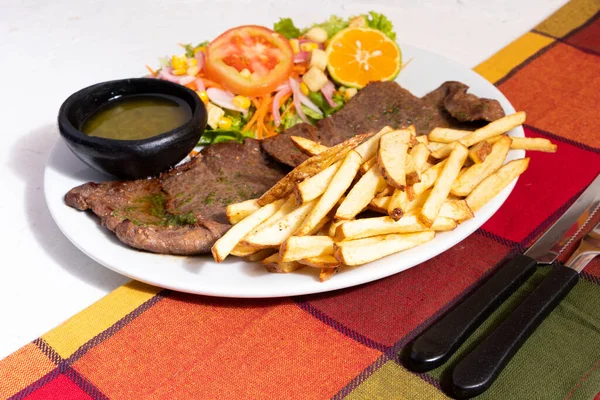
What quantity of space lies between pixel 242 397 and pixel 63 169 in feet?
6.75

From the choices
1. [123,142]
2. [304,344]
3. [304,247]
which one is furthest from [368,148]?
[123,142]

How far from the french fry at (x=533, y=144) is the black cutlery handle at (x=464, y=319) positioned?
2.99 ft

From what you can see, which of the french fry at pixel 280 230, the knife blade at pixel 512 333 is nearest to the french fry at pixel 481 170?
the knife blade at pixel 512 333

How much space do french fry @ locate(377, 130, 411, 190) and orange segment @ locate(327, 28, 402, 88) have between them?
178 centimetres

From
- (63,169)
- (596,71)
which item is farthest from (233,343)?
(596,71)

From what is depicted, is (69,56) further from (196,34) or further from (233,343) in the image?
(233,343)

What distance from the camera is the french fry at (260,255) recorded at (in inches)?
138

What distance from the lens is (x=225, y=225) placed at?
141 inches

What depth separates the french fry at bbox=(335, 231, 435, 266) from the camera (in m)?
3.15

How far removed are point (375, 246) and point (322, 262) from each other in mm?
271

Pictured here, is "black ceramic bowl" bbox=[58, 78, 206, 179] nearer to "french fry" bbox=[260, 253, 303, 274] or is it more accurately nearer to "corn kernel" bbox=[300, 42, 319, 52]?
"french fry" bbox=[260, 253, 303, 274]

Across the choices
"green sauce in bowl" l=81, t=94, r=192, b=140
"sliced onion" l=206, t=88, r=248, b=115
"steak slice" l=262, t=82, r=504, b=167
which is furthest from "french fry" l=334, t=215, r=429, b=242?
"sliced onion" l=206, t=88, r=248, b=115

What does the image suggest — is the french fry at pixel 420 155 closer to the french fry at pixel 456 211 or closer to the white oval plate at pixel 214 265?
the french fry at pixel 456 211

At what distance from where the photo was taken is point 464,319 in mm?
3115
